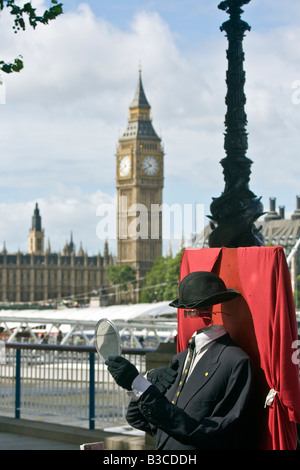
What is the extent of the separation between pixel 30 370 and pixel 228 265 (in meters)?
6.98

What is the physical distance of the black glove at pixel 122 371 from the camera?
3408 millimetres

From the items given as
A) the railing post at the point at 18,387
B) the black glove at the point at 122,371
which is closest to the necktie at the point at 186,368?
the black glove at the point at 122,371

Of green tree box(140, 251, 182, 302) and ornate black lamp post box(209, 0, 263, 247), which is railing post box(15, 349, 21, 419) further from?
green tree box(140, 251, 182, 302)

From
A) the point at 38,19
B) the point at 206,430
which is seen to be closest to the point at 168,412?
the point at 206,430

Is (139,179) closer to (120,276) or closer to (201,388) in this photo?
(120,276)

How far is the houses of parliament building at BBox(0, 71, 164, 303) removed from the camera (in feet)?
552

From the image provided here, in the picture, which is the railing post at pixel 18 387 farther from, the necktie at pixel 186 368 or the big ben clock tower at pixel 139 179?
the big ben clock tower at pixel 139 179

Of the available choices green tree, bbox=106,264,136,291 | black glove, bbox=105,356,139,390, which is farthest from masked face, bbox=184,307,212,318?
green tree, bbox=106,264,136,291

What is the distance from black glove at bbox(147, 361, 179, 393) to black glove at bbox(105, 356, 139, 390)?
0.28m

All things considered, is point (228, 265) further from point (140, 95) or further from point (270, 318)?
point (140, 95)

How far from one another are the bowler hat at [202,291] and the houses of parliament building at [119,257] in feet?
530
